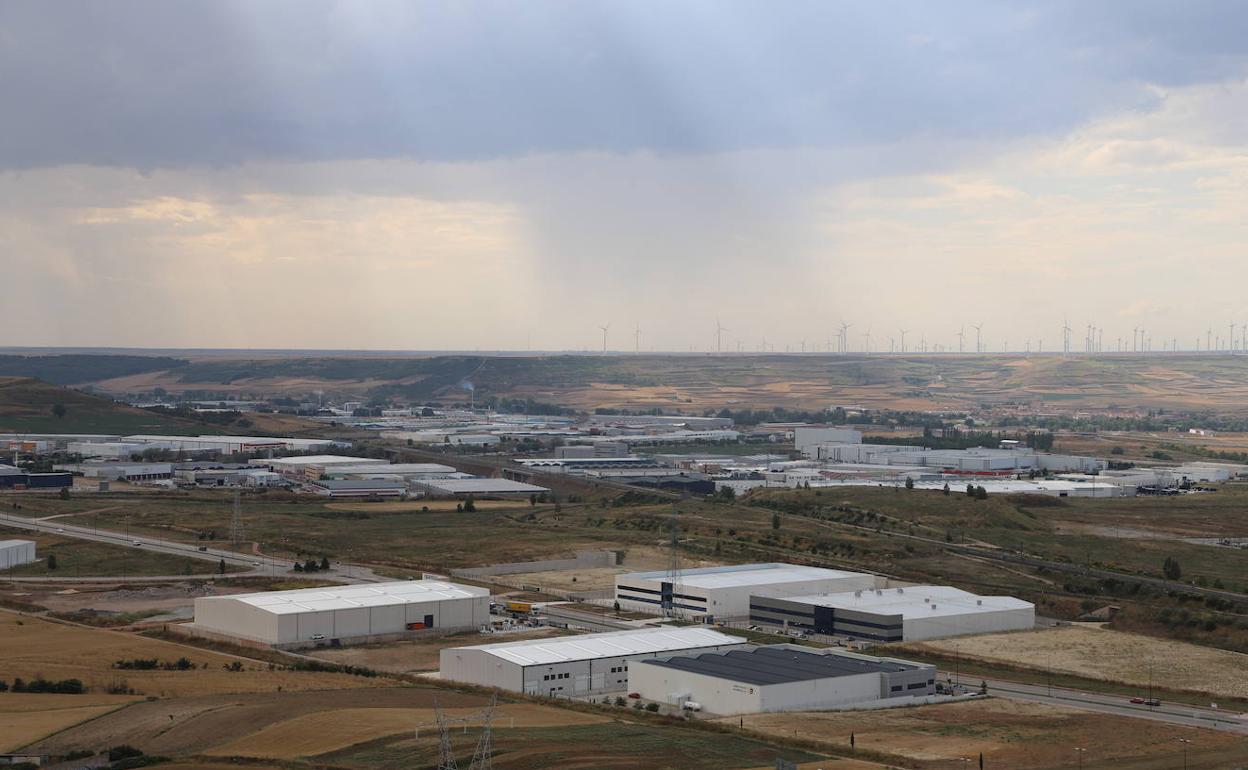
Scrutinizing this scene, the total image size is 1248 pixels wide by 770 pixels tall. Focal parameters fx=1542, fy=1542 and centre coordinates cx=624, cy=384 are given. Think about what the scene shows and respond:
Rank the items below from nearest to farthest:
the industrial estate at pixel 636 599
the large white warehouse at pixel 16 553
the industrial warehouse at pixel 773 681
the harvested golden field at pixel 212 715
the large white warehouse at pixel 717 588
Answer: the harvested golden field at pixel 212 715 → the industrial estate at pixel 636 599 → the industrial warehouse at pixel 773 681 → the large white warehouse at pixel 717 588 → the large white warehouse at pixel 16 553

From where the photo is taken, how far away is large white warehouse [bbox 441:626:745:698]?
3750 centimetres

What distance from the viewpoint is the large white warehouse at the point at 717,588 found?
168 feet

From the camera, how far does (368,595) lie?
47875 mm

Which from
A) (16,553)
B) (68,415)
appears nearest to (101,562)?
(16,553)

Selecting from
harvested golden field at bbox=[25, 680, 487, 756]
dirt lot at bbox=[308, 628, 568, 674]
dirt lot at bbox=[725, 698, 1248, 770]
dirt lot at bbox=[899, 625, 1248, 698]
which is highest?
harvested golden field at bbox=[25, 680, 487, 756]

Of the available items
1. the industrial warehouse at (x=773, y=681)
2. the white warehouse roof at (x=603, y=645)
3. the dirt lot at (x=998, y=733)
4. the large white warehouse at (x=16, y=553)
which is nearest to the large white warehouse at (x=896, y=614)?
the white warehouse roof at (x=603, y=645)

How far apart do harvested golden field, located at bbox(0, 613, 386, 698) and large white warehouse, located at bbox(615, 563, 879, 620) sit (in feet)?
51.7

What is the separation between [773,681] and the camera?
118 feet

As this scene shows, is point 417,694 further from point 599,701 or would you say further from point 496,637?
point 496,637

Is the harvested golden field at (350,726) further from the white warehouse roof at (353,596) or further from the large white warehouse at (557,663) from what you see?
the white warehouse roof at (353,596)

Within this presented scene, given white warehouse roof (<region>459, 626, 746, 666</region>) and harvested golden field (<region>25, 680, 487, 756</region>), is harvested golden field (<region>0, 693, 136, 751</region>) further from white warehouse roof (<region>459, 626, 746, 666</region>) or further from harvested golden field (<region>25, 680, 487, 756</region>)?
white warehouse roof (<region>459, 626, 746, 666</region>)

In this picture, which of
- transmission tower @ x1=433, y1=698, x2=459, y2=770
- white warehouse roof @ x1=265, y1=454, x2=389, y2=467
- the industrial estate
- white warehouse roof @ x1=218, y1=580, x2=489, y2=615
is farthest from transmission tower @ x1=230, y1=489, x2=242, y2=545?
transmission tower @ x1=433, y1=698, x2=459, y2=770

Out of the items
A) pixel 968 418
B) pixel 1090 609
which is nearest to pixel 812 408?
pixel 968 418

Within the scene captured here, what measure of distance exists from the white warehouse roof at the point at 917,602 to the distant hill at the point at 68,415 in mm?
82763
